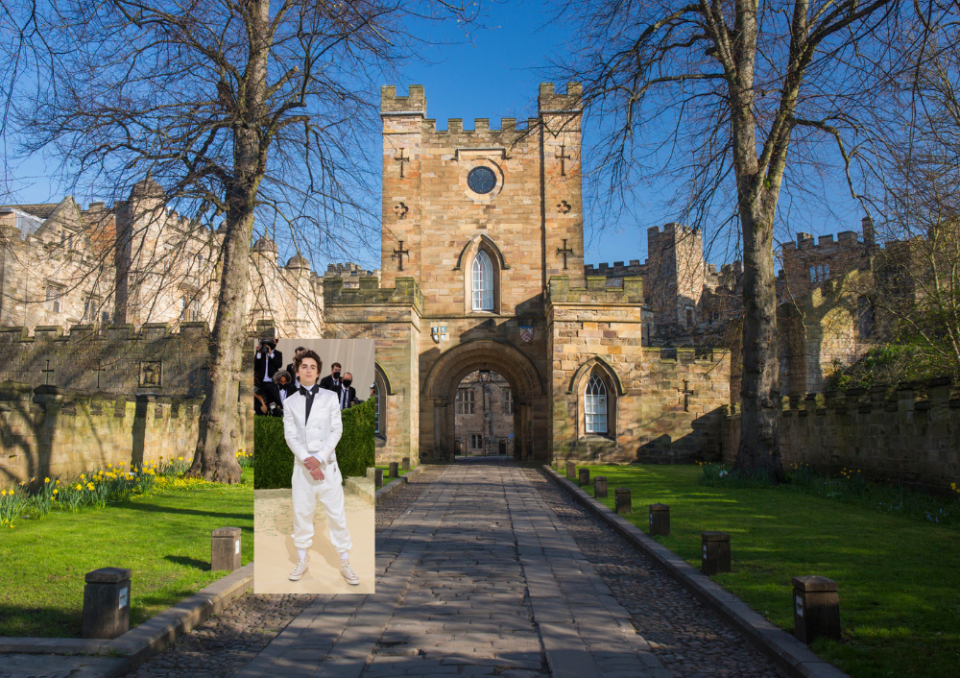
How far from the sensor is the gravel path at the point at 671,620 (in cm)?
462

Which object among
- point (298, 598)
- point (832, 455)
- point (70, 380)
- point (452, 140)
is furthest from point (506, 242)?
point (298, 598)

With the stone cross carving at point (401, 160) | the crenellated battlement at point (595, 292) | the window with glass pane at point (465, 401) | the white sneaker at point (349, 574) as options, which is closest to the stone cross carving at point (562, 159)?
the crenellated battlement at point (595, 292)

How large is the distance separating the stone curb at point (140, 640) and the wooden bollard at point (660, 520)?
208 inches

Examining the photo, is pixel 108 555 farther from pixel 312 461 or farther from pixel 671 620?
pixel 671 620

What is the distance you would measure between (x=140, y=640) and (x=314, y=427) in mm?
2261

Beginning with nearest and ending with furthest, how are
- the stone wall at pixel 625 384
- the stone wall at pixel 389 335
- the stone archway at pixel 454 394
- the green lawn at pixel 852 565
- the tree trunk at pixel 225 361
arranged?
1. the green lawn at pixel 852 565
2. the tree trunk at pixel 225 361
3. the stone wall at pixel 389 335
4. the stone wall at pixel 625 384
5. the stone archway at pixel 454 394

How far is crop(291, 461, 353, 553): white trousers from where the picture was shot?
140 inches

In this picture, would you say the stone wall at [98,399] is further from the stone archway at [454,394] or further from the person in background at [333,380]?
the person in background at [333,380]

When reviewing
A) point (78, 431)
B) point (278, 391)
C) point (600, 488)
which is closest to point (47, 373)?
point (78, 431)

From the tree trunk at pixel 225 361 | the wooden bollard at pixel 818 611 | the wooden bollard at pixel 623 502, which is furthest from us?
the tree trunk at pixel 225 361

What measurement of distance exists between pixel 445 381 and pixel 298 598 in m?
18.1

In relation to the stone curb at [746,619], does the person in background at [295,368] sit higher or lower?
higher

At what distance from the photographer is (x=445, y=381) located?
2436 centimetres

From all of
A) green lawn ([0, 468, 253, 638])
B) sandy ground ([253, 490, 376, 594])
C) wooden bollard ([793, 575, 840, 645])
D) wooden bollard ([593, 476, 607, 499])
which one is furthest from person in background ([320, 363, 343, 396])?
wooden bollard ([593, 476, 607, 499])
